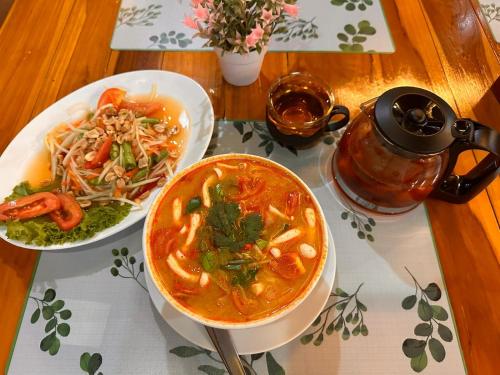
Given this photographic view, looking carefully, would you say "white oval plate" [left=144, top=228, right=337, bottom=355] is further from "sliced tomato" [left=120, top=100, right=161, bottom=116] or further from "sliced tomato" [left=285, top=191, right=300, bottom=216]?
"sliced tomato" [left=120, top=100, right=161, bottom=116]

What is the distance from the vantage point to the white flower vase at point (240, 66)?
136 centimetres

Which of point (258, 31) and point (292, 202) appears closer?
point (292, 202)

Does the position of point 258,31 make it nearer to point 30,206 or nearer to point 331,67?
point 331,67

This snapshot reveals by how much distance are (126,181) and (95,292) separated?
389 mm

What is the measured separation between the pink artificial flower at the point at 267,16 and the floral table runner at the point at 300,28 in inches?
15.0

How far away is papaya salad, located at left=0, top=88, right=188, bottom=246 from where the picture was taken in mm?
1146

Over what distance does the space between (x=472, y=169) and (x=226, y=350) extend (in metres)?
0.93

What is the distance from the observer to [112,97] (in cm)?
141

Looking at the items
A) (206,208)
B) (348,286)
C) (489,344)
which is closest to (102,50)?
(206,208)

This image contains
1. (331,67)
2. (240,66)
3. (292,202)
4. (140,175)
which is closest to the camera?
(292,202)

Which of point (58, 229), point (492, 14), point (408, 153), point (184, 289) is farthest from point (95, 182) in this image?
point (492, 14)

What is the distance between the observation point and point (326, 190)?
1.31 meters

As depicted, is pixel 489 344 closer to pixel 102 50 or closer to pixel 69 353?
pixel 69 353

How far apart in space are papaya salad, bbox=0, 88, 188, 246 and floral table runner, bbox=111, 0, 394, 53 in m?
0.39
